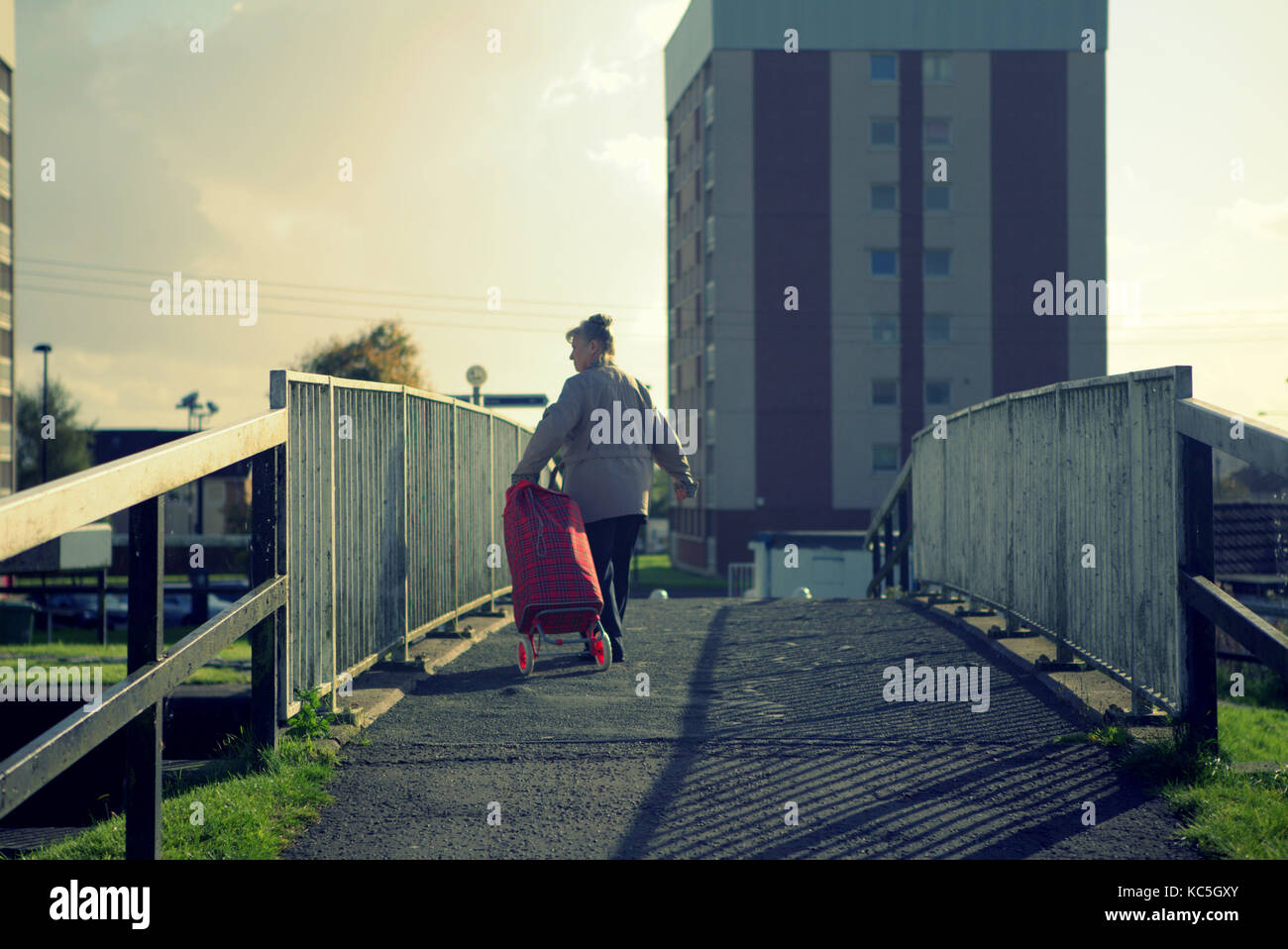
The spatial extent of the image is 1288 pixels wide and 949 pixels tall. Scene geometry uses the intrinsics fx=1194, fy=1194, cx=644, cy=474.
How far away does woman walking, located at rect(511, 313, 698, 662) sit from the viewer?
22.8ft

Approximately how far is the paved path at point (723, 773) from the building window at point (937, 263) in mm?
41737

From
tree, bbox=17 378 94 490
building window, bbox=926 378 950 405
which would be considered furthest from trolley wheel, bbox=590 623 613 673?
tree, bbox=17 378 94 490

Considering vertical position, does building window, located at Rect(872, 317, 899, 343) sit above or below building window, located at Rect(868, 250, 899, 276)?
below

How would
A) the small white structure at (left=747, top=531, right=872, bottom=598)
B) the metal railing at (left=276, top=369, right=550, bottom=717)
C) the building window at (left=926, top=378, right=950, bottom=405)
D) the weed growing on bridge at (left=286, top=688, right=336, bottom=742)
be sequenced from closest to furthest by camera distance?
the weed growing on bridge at (left=286, top=688, right=336, bottom=742), the metal railing at (left=276, top=369, right=550, bottom=717), the small white structure at (left=747, top=531, right=872, bottom=598), the building window at (left=926, top=378, right=950, bottom=405)

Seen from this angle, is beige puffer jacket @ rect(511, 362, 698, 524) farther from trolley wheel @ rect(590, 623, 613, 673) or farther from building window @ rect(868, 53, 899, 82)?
building window @ rect(868, 53, 899, 82)

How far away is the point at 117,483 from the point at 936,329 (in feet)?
150

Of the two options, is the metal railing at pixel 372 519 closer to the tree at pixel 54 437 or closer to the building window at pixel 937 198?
the building window at pixel 937 198

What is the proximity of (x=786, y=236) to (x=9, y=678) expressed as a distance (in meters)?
39.3

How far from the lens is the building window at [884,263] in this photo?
4609 cm

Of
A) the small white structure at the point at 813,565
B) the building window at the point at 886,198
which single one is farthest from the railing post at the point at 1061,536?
the building window at the point at 886,198

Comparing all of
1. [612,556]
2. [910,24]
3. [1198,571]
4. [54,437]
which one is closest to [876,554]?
[612,556]

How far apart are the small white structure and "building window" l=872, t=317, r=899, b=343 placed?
1987 cm
